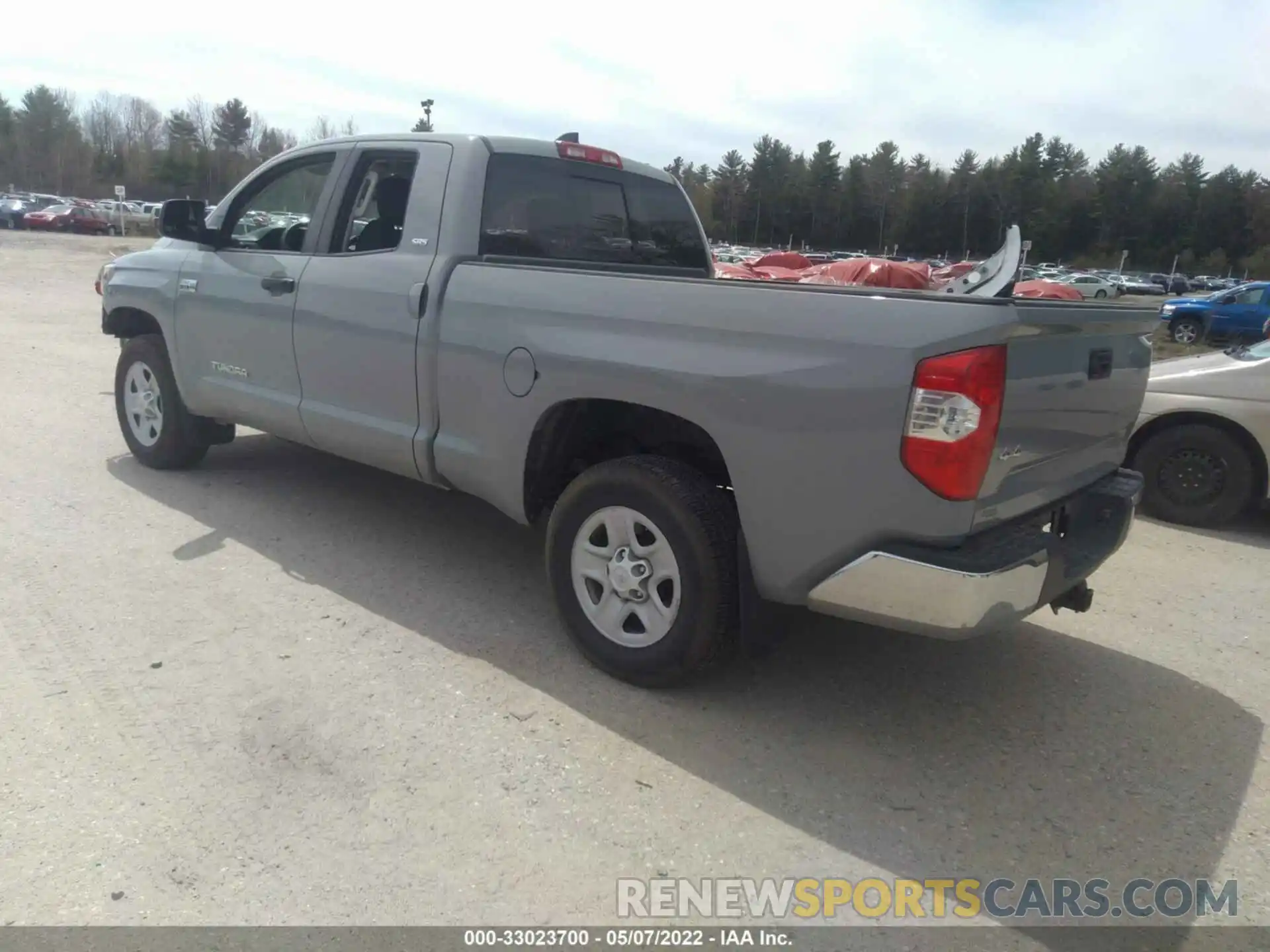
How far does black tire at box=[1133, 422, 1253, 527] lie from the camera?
6117 millimetres

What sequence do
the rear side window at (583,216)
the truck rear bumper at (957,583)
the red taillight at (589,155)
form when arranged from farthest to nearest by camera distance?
the red taillight at (589,155), the rear side window at (583,216), the truck rear bumper at (957,583)

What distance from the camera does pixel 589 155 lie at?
15.3ft

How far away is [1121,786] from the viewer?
3074 millimetres

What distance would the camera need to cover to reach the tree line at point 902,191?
73875 mm

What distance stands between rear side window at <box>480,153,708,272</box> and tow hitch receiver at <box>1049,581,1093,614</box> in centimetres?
253

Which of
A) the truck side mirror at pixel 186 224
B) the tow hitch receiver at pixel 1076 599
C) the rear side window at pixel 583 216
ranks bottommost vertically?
the tow hitch receiver at pixel 1076 599

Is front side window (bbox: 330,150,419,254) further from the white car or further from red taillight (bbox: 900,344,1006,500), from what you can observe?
the white car

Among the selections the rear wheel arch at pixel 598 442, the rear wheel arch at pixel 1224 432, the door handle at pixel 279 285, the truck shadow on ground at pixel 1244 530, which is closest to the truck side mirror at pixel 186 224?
the door handle at pixel 279 285

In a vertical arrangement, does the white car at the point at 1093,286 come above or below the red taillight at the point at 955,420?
above

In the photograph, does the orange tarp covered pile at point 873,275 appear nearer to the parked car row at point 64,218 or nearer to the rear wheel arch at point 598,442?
the rear wheel arch at point 598,442

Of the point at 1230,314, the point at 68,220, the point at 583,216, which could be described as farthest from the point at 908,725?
the point at 68,220

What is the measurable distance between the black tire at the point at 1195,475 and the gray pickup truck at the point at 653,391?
9.81ft

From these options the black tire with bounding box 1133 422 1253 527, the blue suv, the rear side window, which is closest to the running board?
the rear side window

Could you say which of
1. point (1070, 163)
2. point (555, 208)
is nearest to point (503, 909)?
point (555, 208)
